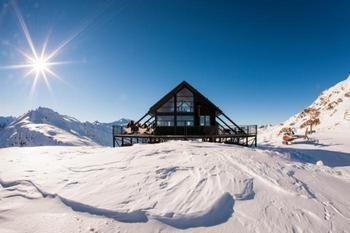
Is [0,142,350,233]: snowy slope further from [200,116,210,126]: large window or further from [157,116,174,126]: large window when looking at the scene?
[200,116,210,126]: large window

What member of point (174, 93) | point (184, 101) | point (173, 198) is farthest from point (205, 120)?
point (173, 198)

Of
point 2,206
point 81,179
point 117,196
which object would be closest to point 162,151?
point 81,179

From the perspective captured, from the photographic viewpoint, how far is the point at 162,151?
7746mm

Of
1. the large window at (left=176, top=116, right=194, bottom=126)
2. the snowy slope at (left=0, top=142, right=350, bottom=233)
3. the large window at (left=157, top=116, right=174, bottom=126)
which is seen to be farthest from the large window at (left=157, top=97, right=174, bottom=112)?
the snowy slope at (left=0, top=142, right=350, bottom=233)

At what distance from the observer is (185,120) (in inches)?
854

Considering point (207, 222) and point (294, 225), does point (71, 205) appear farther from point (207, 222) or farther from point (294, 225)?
point (294, 225)

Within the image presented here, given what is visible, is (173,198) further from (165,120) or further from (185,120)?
(185,120)

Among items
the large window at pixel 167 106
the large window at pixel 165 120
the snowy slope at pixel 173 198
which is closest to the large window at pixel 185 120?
the large window at pixel 165 120

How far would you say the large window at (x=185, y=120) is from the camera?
2153 cm

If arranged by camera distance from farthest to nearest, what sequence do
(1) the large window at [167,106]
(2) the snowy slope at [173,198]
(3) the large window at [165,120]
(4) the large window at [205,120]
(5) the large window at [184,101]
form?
(4) the large window at [205,120] → (5) the large window at [184,101] → (1) the large window at [167,106] → (3) the large window at [165,120] → (2) the snowy slope at [173,198]

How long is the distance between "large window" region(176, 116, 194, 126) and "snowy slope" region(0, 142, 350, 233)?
15450mm

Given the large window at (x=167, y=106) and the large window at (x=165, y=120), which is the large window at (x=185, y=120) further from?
the large window at (x=167, y=106)

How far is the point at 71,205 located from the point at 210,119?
19759 mm

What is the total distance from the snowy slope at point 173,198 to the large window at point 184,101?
15.9 metres
